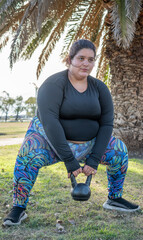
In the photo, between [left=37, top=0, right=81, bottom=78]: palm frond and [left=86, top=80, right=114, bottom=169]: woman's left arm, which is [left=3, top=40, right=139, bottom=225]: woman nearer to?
[left=86, top=80, right=114, bottom=169]: woman's left arm

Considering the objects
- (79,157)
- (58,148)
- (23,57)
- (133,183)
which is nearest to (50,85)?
(58,148)

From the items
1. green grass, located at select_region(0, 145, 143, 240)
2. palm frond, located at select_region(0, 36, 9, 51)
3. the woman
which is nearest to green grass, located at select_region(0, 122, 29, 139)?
palm frond, located at select_region(0, 36, 9, 51)

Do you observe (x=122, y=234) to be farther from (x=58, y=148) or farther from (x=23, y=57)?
(x=23, y=57)

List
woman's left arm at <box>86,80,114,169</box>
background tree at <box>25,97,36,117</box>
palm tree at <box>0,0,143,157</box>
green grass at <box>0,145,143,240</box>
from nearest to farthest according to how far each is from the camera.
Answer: green grass at <box>0,145,143,240</box> → woman's left arm at <box>86,80,114,169</box> → palm tree at <box>0,0,143,157</box> → background tree at <box>25,97,36,117</box>

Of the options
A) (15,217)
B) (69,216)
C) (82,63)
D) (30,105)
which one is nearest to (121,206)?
(69,216)

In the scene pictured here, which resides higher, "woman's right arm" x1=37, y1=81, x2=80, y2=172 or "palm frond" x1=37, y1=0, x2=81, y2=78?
"palm frond" x1=37, y1=0, x2=81, y2=78

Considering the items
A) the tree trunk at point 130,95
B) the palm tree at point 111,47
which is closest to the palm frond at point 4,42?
the palm tree at point 111,47

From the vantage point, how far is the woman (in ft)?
8.26

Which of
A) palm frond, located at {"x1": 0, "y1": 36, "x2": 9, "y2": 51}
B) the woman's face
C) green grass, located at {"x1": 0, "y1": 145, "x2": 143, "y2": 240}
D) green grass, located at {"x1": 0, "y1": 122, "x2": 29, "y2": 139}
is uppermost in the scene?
palm frond, located at {"x1": 0, "y1": 36, "x2": 9, "y2": 51}

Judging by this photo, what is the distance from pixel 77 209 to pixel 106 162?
2.19ft

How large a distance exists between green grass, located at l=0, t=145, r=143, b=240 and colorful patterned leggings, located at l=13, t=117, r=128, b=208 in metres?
0.29

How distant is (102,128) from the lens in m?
2.78

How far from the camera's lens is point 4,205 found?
318cm

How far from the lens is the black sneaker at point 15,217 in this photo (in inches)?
98.3
